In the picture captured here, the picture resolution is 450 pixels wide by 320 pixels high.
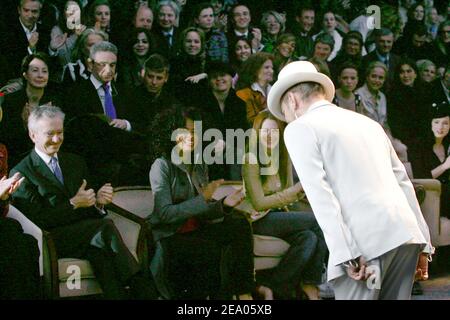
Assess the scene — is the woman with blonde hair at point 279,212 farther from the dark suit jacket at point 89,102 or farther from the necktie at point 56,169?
the necktie at point 56,169

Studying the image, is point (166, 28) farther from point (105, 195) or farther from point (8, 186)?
point (8, 186)

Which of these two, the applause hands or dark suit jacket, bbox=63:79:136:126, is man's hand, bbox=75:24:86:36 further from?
the applause hands

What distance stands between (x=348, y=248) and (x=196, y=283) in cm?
276

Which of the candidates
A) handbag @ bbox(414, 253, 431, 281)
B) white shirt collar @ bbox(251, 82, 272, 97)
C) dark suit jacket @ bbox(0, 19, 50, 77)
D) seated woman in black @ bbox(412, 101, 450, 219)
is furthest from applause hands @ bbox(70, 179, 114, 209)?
handbag @ bbox(414, 253, 431, 281)

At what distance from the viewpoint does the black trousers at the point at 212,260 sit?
6109 mm

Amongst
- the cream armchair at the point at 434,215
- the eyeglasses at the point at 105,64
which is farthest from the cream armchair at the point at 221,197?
the cream armchair at the point at 434,215

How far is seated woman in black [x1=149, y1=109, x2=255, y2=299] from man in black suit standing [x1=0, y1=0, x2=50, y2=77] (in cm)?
107

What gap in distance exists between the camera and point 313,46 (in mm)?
6562

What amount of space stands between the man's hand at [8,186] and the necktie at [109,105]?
82 centimetres

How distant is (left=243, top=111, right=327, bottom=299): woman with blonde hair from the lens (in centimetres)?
630

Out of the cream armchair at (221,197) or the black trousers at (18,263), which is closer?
the black trousers at (18,263)

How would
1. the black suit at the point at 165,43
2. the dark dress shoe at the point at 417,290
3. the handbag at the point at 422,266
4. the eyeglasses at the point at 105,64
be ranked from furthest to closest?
the dark dress shoe at the point at 417,290
the black suit at the point at 165,43
the eyeglasses at the point at 105,64
the handbag at the point at 422,266

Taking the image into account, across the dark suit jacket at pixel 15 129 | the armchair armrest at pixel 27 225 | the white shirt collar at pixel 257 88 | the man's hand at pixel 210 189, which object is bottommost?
the armchair armrest at pixel 27 225

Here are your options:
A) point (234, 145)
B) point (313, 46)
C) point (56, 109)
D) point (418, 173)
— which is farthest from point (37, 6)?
point (418, 173)
